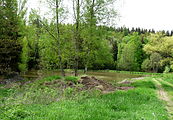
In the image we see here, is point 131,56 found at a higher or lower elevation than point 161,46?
lower

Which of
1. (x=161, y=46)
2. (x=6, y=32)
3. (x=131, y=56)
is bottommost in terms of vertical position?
(x=131, y=56)

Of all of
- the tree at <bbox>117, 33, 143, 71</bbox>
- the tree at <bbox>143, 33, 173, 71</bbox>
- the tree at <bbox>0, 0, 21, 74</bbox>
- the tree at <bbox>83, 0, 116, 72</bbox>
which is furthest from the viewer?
the tree at <bbox>117, 33, 143, 71</bbox>

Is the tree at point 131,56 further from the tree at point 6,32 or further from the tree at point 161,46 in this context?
the tree at point 6,32

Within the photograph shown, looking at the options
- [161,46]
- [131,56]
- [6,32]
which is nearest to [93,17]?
[6,32]

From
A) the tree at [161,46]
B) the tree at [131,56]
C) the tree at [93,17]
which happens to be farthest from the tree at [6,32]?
the tree at [131,56]

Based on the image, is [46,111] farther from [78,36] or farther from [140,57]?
[140,57]

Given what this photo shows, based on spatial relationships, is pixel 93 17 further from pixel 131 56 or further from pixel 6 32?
pixel 131 56

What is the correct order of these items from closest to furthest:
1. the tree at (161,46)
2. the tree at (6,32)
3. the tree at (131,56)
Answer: the tree at (6,32), the tree at (161,46), the tree at (131,56)

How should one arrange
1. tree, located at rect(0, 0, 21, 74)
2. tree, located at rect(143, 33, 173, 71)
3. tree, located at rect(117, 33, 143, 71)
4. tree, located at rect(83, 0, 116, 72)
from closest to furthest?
tree, located at rect(83, 0, 116, 72), tree, located at rect(0, 0, 21, 74), tree, located at rect(143, 33, 173, 71), tree, located at rect(117, 33, 143, 71)

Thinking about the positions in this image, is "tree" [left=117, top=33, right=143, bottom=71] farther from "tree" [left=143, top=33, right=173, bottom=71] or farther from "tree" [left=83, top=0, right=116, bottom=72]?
"tree" [left=83, top=0, right=116, bottom=72]

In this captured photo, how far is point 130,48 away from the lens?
3113 inches

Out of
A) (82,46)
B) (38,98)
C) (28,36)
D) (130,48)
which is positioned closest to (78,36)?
Result: (82,46)

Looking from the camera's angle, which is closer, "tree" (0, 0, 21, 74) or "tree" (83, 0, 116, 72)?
"tree" (83, 0, 116, 72)

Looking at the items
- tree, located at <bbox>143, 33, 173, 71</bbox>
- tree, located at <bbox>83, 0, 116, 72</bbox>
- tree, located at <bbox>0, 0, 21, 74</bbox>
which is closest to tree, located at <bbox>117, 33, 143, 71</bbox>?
tree, located at <bbox>143, 33, 173, 71</bbox>
